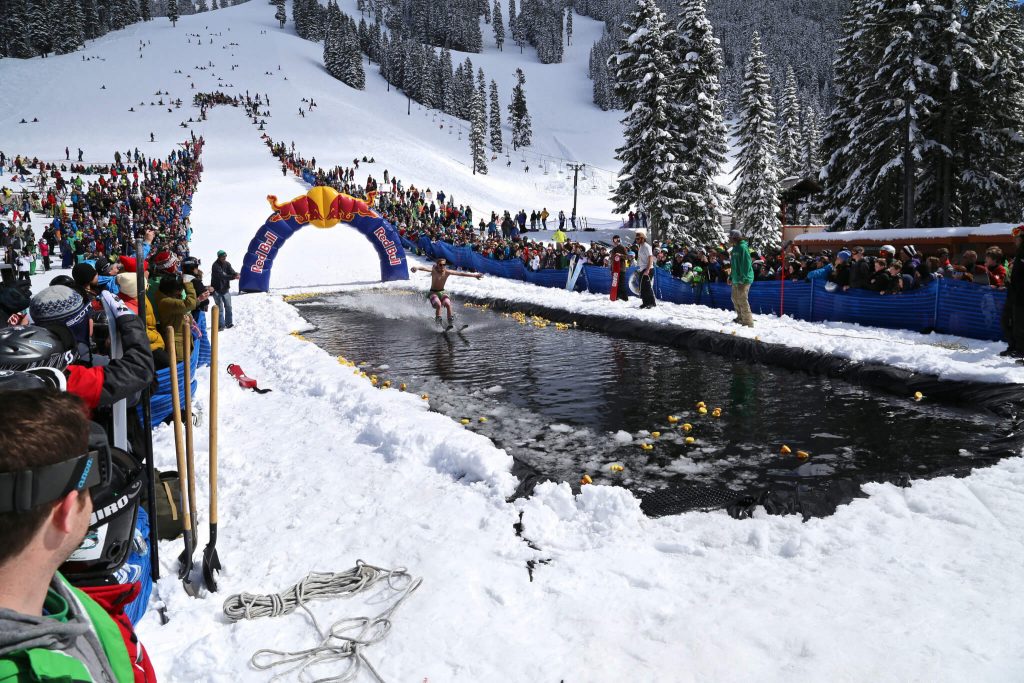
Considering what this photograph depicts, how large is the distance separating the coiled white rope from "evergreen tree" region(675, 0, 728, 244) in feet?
91.3

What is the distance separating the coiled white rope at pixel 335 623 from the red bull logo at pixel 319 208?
75.1 ft

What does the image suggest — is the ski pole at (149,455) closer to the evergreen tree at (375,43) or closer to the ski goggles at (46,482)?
the ski goggles at (46,482)

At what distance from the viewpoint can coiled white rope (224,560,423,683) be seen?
11.0 feet

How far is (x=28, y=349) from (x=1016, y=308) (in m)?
11.0

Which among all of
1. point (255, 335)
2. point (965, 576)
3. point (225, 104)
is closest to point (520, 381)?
Result: point (965, 576)

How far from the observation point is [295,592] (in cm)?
398

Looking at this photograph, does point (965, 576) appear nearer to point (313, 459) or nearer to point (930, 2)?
point (313, 459)

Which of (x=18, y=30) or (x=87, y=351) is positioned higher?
(x=18, y=30)

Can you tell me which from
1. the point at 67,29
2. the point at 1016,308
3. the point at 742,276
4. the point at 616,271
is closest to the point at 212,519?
the point at 1016,308

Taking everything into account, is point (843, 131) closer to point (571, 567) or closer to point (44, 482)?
point (571, 567)

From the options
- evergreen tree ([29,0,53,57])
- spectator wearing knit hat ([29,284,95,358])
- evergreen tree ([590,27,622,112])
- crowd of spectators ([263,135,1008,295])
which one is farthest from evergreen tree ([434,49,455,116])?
spectator wearing knit hat ([29,284,95,358])

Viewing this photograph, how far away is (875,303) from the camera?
476 inches

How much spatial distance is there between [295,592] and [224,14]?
194 m

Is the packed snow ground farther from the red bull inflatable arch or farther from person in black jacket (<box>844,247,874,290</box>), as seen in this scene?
the red bull inflatable arch
